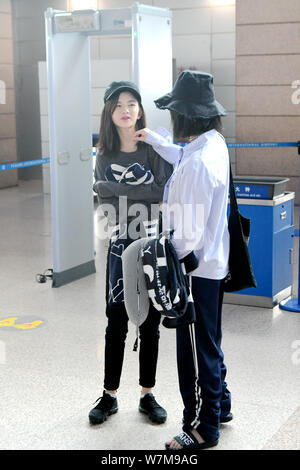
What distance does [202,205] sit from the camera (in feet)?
8.09

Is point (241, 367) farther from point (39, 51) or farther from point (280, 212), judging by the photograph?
point (39, 51)

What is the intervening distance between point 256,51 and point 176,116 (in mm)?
6621

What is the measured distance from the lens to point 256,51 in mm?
8812

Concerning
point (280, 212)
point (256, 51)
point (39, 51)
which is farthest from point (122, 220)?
point (39, 51)

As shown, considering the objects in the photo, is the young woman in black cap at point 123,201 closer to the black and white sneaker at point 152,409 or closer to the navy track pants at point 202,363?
the black and white sneaker at point 152,409

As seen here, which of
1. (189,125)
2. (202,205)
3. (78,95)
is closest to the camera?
(202,205)

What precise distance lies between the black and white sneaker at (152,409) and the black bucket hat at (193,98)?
129 cm

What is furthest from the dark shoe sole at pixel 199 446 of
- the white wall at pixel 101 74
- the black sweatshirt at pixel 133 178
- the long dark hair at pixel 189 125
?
the white wall at pixel 101 74

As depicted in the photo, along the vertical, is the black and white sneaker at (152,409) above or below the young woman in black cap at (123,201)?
below

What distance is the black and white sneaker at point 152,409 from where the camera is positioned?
3016 millimetres

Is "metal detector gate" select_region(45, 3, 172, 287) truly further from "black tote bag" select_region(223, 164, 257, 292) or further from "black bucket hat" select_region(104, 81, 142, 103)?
"black tote bag" select_region(223, 164, 257, 292)

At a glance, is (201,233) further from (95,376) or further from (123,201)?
(95,376)

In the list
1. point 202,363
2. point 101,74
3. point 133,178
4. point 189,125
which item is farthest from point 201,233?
point 101,74

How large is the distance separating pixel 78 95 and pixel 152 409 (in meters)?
3.01
